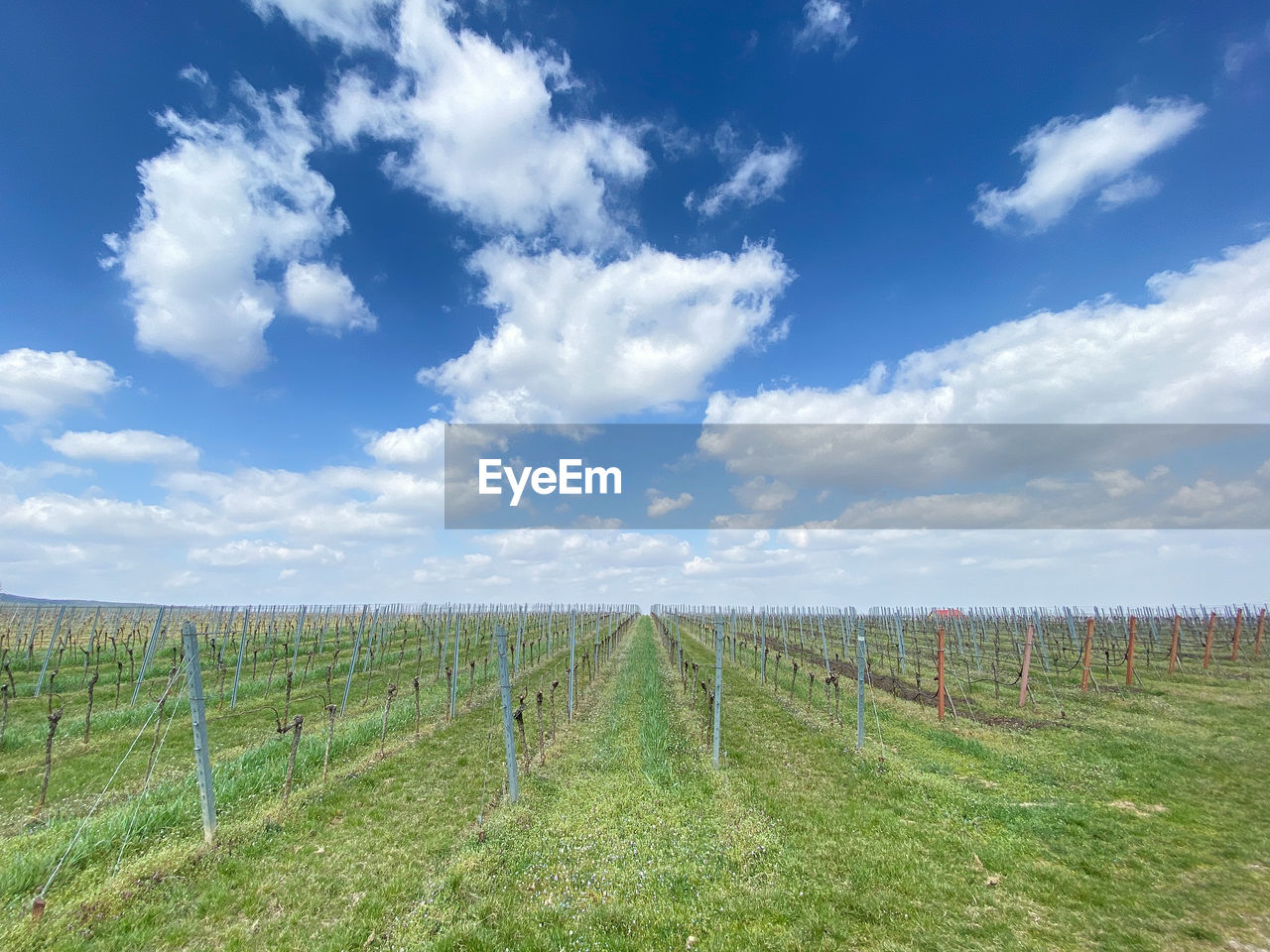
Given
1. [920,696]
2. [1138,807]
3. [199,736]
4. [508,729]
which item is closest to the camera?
[199,736]

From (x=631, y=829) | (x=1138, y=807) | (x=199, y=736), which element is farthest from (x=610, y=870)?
(x=1138, y=807)

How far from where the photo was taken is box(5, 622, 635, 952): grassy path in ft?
19.5

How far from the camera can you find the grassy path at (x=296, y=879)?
5941 mm

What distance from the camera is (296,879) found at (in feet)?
23.4

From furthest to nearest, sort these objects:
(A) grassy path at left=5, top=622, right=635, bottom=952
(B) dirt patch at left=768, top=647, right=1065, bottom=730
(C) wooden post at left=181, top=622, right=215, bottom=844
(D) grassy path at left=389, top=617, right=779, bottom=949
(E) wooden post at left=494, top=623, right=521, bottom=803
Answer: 1. (B) dirt patch at left=768, top=647, right=1065, bottom=730
2. (E) wooden post at left=494, top=623, right=521, bottom=803
3. (C) wooden post at left=181, top=622, right=215, bottom=844
4. (D) grassy path at left=389, top=617, right=779, bottom=949
5. (A) grassy path at left=5, top=622, right=635, bottom=952

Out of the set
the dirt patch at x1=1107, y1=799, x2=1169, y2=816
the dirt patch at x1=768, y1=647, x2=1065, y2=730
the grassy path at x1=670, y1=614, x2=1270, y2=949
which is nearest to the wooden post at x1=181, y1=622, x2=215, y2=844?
the grassy path at x1=670, y1=614, x2=1270, y2=949

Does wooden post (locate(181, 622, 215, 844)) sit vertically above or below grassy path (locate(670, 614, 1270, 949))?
above

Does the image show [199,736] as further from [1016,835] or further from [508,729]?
[1016,835]

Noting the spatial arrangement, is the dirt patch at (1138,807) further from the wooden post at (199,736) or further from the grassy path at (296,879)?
the wooden post at (199,736)

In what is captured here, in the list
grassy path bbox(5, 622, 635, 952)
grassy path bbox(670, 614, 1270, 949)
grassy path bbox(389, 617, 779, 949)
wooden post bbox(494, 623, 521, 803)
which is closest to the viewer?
grassy path bbox(5, 622, 635, 952)

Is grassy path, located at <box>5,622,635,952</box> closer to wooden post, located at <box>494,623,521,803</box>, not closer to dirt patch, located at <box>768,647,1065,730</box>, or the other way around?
A: wooden post, located at <box>494,623,521,803</box>

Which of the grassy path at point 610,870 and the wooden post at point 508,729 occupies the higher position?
the wooden post at point 508,729

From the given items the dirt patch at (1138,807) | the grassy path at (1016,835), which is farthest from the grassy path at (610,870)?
the dirt patch at (1138,807)

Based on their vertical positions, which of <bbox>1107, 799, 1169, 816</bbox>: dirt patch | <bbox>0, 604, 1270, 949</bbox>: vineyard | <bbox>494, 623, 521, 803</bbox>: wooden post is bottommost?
<bbox>1107, 799, 1169, 816</bbox>: dirt patch
